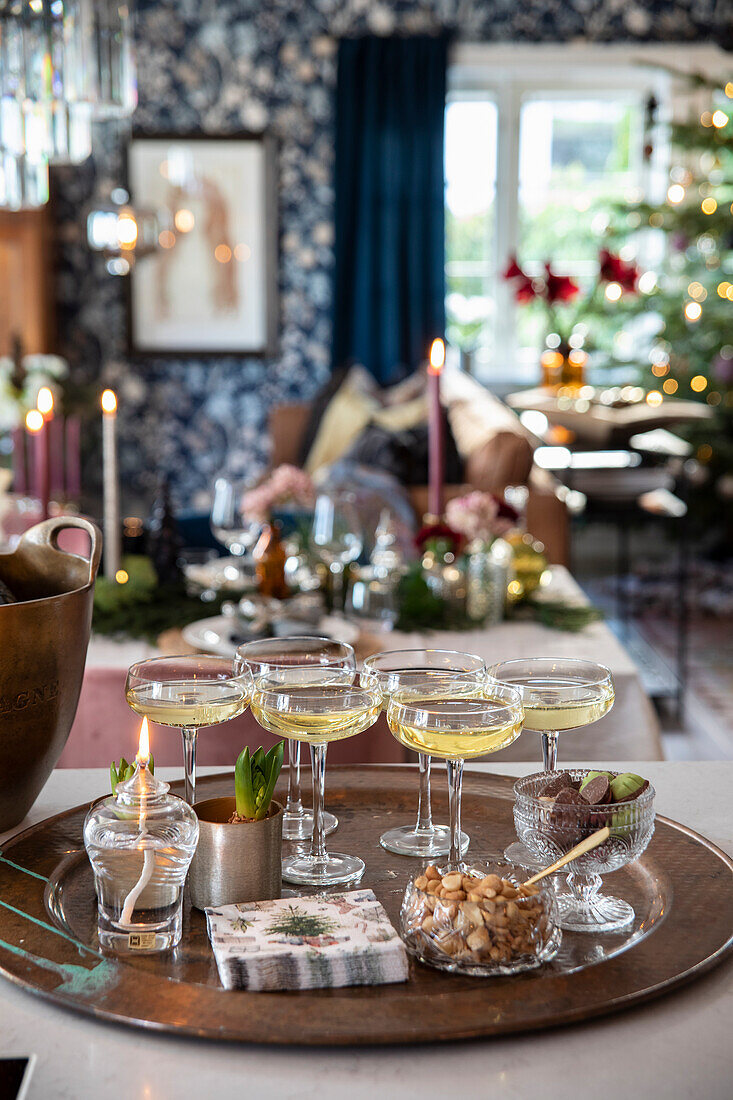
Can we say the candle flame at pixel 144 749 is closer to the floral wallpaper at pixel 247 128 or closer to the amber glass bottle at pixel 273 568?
the amber glass bottle at pixel 273 568

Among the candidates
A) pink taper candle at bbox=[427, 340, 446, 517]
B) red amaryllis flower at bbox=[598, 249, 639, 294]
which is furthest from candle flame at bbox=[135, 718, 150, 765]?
red amaryllis flower at bbox=[598, 249, 639, 294]

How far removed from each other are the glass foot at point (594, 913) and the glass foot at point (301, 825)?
23 centimetres

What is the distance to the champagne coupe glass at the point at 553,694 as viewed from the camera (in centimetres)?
89

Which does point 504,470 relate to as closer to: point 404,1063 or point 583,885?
point 583,885

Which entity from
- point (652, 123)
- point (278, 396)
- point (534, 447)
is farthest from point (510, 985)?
point (278, 396)

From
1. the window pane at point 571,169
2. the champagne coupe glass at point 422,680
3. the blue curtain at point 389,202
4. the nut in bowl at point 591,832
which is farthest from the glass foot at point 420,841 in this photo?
the window pane at point 571,169

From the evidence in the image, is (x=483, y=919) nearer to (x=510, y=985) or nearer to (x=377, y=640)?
(x=510, y=985)

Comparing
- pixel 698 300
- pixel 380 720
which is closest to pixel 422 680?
pixel 380 720

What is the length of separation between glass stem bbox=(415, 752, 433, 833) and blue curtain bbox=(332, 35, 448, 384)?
4641 mm

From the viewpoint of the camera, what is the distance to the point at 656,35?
5.40 meters

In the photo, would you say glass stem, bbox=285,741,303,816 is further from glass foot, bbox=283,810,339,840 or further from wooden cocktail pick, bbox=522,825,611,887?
wooden cocktail pick, bbox=522,825,611,887

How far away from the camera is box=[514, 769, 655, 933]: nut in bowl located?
773 mm

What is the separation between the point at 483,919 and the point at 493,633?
1.29 meters

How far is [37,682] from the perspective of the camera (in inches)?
34.8
